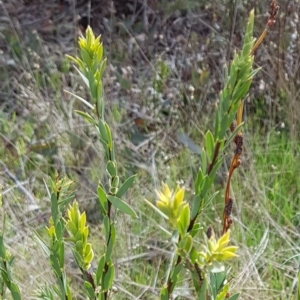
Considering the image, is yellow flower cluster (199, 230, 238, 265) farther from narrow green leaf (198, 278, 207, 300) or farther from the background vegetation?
the background vegetation

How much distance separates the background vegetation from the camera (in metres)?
1.91

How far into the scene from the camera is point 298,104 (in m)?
2.46

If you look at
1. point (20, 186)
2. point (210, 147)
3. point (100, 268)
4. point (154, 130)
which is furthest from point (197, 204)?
point (154, 130)

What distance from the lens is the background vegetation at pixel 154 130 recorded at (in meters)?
1.91

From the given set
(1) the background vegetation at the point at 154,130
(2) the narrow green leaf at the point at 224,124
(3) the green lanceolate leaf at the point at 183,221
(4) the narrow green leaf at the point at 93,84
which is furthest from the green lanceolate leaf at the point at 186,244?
(1) the background vegetation at the point at 154,130

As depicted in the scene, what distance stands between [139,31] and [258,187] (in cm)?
157

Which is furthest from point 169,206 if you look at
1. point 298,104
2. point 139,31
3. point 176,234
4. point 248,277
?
point 139,31

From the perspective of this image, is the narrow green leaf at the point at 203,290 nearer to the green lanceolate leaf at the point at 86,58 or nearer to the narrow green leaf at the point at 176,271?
the narrow green leaf at the point at 176,271

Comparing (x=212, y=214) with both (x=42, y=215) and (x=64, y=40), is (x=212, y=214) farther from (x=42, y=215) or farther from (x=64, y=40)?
(x=64, y=40)

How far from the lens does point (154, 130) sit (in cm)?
273

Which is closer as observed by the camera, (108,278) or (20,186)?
(108,278)

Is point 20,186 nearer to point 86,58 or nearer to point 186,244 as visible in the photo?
point 86,58

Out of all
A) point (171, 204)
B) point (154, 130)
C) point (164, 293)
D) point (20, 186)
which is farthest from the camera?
point (154, 130)

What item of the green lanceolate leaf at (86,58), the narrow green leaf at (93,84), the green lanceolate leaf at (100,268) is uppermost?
the green lanceolate leaf at (86,58)
